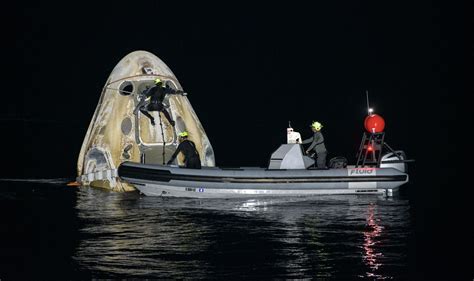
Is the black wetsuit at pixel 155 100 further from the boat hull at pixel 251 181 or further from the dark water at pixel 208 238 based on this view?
the dark water at pixel 208 238

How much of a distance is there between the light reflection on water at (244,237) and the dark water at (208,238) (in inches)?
0.9

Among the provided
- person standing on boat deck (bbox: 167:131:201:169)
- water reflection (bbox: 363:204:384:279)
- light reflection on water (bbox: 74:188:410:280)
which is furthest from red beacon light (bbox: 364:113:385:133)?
person standing on boat deck (bbox: 167:131:201:169)

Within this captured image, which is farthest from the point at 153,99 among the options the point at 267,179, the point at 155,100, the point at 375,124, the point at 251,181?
the point at 375,124

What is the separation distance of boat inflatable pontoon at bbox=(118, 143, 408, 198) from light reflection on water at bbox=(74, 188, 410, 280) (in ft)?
0.99

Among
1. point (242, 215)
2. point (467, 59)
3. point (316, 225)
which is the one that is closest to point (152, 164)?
point (242, 215)

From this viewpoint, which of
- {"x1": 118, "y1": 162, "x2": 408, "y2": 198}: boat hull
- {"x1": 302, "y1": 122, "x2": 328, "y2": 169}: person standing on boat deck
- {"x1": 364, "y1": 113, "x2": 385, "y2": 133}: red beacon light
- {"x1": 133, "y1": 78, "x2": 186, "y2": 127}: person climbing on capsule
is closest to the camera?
{"x1": 118, "y1": 162, "x2": 408, "y2": 198}: boat hull

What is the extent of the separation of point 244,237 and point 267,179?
6143mm

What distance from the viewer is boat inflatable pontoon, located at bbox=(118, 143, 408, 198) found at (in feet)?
78.3

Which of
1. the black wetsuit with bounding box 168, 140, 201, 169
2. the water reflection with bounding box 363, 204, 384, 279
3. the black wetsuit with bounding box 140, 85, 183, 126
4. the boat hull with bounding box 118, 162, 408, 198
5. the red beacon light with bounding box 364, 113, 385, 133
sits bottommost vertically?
the water reflection with bounding box 363, 204, 384, 279

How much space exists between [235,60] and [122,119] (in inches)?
5712

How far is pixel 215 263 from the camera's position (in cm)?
1531

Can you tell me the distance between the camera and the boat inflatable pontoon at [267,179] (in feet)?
78.3

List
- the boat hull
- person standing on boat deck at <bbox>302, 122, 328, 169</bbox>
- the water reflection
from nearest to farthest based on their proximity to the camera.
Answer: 1. the water reflection
2. the boat hull
3. person standing on boat deck at <bbox>302, 122, 328, 169</bbox>

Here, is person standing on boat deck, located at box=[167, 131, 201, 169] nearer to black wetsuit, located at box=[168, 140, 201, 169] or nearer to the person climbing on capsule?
black wetsuit, located at box=[168, 140, 201, 169]
